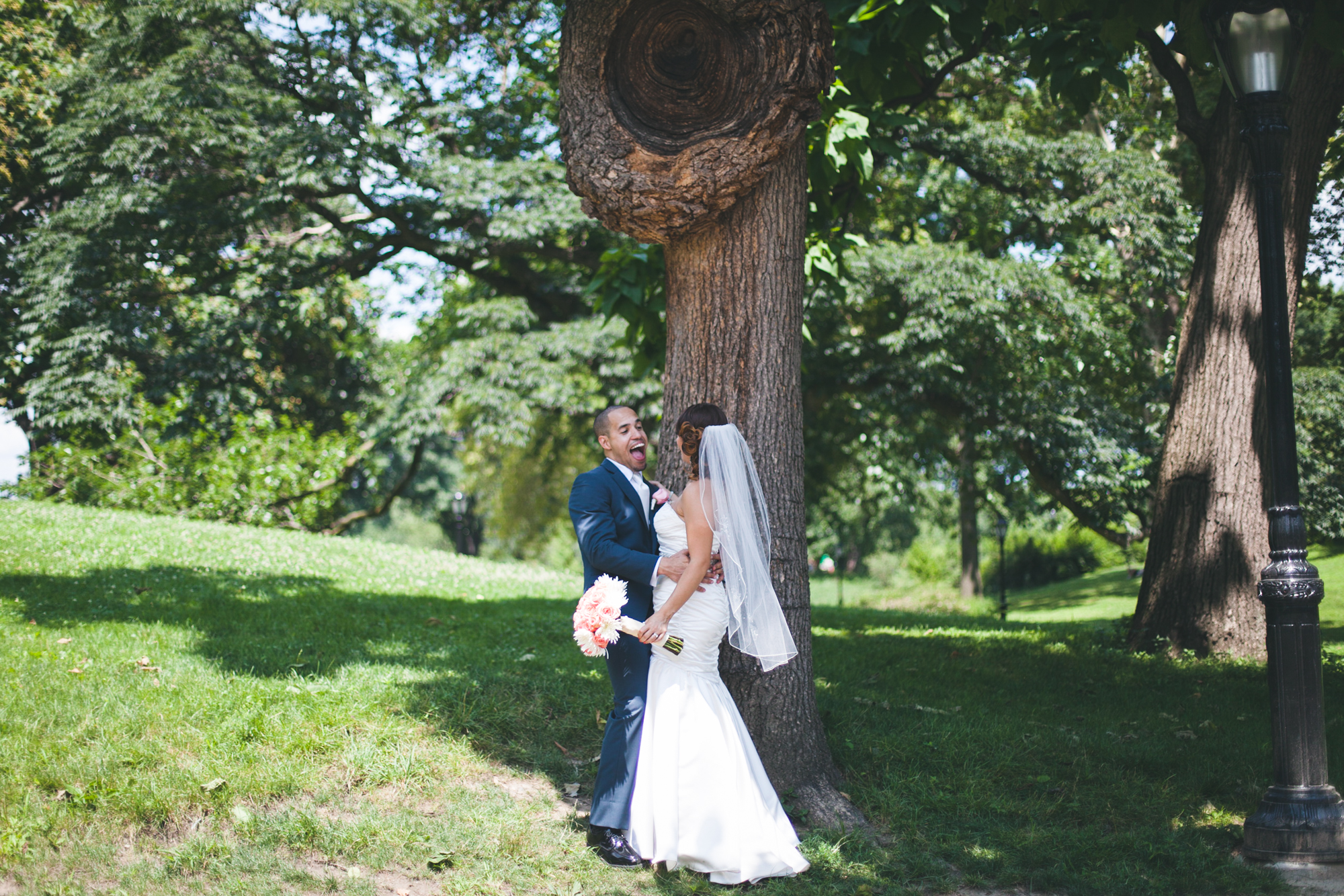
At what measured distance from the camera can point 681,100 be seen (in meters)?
5.42

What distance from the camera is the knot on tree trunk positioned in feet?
17.1

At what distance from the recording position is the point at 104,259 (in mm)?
18109

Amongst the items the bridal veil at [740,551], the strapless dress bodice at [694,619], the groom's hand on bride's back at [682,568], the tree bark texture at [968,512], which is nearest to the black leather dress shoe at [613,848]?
the strapless dress bodice at [694,619]

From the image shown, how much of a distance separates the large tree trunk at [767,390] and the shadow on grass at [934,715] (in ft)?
1.81

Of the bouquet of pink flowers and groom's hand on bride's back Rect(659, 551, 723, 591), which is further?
groom's hand on bride's back Rect(659, 551, 723, 591)

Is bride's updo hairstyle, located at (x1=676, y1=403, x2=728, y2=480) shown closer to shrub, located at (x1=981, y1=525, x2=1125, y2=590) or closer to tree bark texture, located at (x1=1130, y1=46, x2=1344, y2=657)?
tree bark texture, located at (x1=1130, y1=46, x2=1344, y2=657)

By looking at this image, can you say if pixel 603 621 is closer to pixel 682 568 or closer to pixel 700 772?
pixel 682 568

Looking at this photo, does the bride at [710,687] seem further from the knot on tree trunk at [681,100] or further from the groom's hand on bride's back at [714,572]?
the knot on tree trunk at [681,100]

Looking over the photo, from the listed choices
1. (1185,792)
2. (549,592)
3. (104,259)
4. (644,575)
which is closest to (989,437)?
(549,592)

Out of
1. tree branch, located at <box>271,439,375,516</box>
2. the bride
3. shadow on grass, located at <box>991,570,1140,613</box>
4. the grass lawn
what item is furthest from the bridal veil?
shadow on grass, located at <box>991,570,1140,613</box>

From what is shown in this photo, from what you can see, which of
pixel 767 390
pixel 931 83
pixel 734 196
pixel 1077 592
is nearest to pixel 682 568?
pixel 767 390

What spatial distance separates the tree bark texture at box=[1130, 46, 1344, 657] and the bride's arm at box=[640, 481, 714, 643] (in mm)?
5909

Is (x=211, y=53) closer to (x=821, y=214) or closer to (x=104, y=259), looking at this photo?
(x=104, y=259)

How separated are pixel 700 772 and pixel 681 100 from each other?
3.75m
